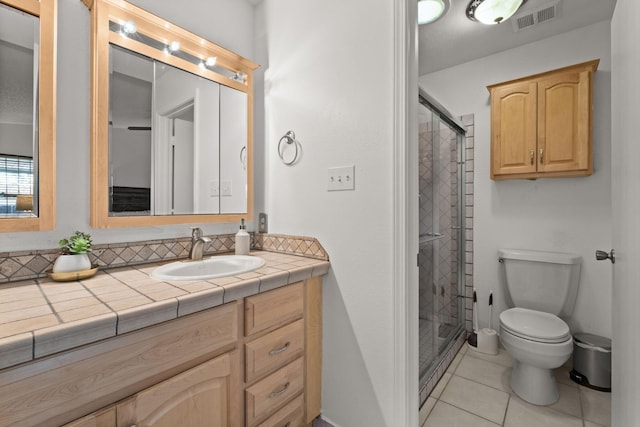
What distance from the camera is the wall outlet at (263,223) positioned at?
5.72 feet

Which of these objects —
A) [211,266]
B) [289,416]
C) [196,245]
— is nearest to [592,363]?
[289,416]

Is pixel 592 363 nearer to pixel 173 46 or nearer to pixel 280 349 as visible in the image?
pixel 280 349

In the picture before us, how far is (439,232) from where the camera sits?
2.16 metres

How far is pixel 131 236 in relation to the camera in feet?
4.31

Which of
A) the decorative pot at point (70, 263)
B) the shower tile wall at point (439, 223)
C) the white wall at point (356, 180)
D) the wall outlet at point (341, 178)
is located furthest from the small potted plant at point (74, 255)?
the shower tile wall at point (439, 223)

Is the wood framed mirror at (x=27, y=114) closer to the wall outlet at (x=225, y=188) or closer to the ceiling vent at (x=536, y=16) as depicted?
the wall outlet at (x=225, y=188)

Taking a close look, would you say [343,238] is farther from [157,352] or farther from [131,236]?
[131,236]

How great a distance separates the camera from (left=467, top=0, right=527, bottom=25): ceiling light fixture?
65.4 inches

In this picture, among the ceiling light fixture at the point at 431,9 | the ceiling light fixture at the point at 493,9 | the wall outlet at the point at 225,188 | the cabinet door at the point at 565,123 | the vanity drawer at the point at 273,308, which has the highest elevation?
the ceiling light fixture at the point at 431,9

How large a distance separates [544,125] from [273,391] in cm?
244

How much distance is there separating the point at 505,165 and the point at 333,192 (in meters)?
1.63

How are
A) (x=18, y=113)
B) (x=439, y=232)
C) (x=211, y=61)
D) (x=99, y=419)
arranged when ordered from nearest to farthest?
(x=99, y=419) < (x=18, y=113) < (x=211, y=61) < (x=439, y=232)

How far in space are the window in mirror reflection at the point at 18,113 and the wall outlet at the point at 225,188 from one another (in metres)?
0.78

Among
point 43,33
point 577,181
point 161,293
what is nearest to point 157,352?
point 161,293
